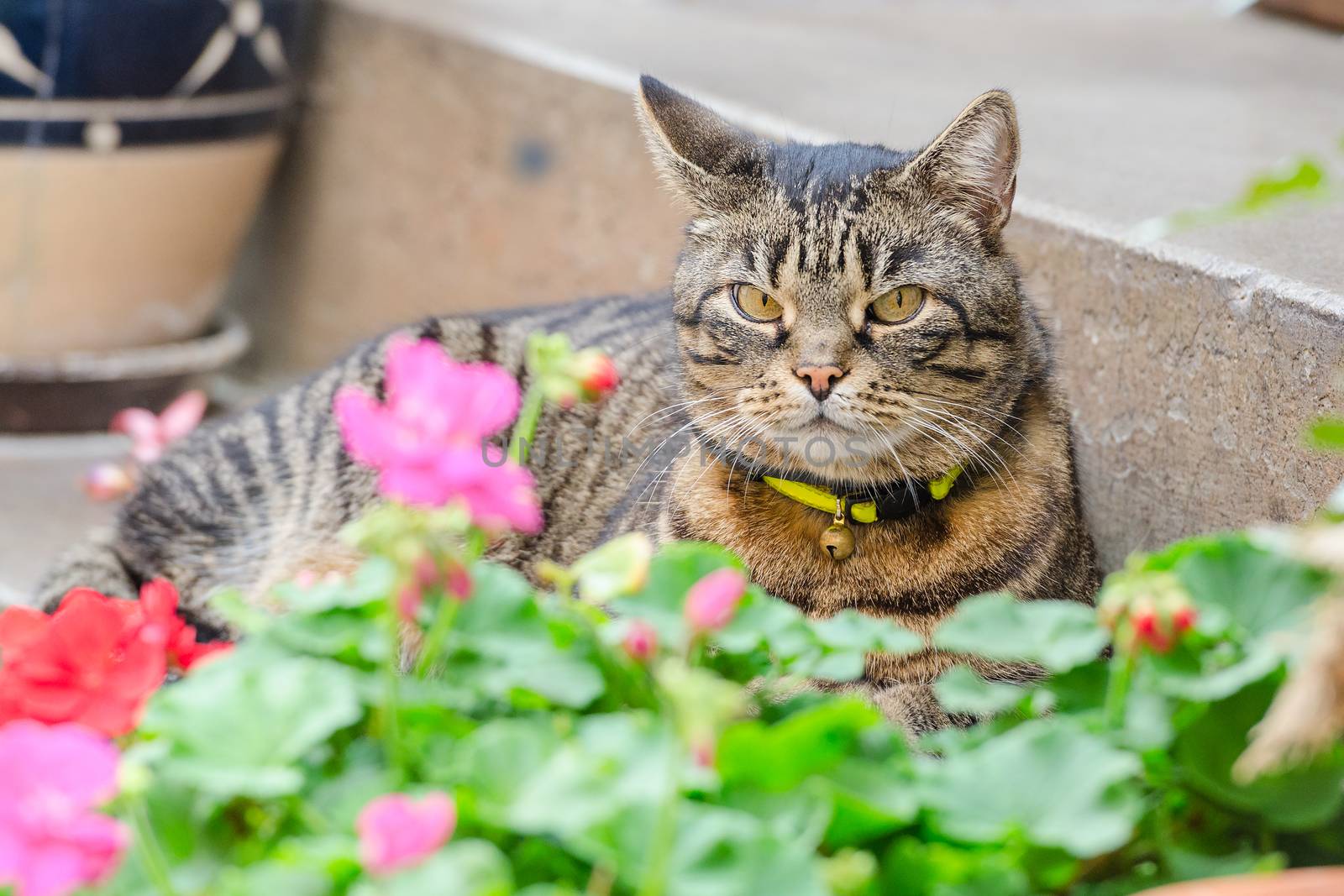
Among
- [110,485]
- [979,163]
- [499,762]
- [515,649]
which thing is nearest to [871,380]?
[979,163]

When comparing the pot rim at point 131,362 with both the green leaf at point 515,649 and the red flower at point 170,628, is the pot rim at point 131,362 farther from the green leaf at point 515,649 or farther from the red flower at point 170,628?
the green leaf at point 515,649

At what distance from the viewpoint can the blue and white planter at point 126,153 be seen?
2.83 m

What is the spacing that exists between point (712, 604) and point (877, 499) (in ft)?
2.93

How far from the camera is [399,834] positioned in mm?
728

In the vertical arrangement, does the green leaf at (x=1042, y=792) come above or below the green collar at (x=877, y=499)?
above

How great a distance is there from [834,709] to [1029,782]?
13 centimetres

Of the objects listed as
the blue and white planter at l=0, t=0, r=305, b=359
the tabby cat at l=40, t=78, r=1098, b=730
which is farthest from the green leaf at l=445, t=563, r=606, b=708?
the blue and white planter at l=0, t=0, r=305, b=359

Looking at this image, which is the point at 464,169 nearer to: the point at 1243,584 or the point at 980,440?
the point at 980,440

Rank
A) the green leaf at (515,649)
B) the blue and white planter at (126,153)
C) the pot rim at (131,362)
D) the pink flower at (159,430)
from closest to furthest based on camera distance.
A: the green leaf at (515,649) → the pink flower at (159,430) → the blue and white planter at (126,153) → the pot rim at (131,362)

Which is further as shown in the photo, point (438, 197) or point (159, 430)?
point (438, 197)

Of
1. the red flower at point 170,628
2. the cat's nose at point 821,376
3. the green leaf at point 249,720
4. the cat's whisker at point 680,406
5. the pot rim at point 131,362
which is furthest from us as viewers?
the pot rim at point 131,362

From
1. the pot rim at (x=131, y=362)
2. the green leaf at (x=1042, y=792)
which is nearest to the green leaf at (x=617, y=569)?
the green leaf at (x=1042, y=792)

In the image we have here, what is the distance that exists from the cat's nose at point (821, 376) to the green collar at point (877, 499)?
14cm

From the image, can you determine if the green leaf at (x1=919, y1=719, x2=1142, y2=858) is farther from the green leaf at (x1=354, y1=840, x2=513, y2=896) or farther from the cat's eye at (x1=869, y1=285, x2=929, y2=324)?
the cat's eye at (x1=869, y1=285, x2=929, y2=324)
